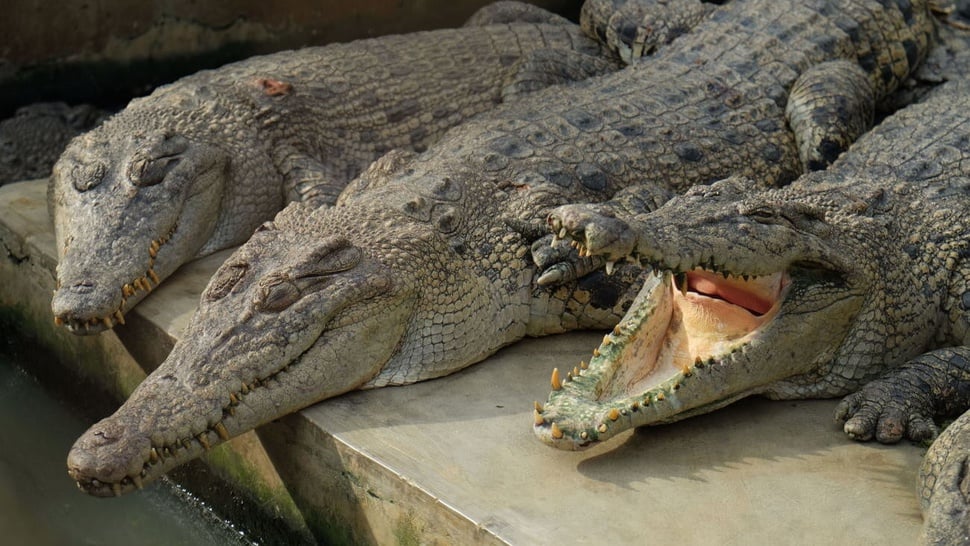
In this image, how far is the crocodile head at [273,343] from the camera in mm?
3768

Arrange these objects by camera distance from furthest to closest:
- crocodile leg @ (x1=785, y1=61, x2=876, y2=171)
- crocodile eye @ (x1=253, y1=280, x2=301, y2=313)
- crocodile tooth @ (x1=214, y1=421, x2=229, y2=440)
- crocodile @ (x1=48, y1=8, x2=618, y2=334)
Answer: crocodile leg @ (x1=785, y1=61, x2=876, y2=171), crocodile @ (x1=48, y1=8, x2=618, y2=334), crocodile eye @ (x1=253, y1=280, x2=301, y2=313), crocodile tooth @ (x1=214, y1=421, x2=229, y2=440)

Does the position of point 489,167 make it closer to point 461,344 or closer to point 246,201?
point 461,344

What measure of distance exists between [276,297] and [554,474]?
1.04 metres

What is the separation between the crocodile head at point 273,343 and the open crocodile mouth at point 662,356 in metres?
0.65

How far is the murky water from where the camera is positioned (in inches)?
178

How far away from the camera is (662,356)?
13.3ft

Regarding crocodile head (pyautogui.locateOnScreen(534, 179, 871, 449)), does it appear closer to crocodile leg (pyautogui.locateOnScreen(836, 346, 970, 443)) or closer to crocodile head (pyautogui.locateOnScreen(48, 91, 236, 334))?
crocodile leg (pyautogui.locateOnScreen(836, 346, 970, 443))

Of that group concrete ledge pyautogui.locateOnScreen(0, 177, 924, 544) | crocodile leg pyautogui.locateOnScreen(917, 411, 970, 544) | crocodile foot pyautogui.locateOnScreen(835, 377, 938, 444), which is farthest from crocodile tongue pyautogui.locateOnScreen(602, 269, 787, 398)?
crocodile leg pyautogui.locateOnScreen(917, 411, 970, 544)

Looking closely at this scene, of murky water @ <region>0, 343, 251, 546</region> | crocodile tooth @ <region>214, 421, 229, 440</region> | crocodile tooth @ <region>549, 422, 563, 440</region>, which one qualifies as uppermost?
crocodile tooth @ <region>549, 422, 563, 440</region>

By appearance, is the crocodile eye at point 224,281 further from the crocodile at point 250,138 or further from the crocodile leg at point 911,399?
the crocodile leg at point 911,399

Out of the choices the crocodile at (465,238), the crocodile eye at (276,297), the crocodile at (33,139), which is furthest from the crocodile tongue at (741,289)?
the crocodile at (33,139)

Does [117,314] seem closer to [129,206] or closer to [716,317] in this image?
[129,206]

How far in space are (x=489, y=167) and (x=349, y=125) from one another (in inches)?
47.5

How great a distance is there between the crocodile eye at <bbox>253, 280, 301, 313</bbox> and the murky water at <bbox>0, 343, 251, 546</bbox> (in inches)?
34.3
